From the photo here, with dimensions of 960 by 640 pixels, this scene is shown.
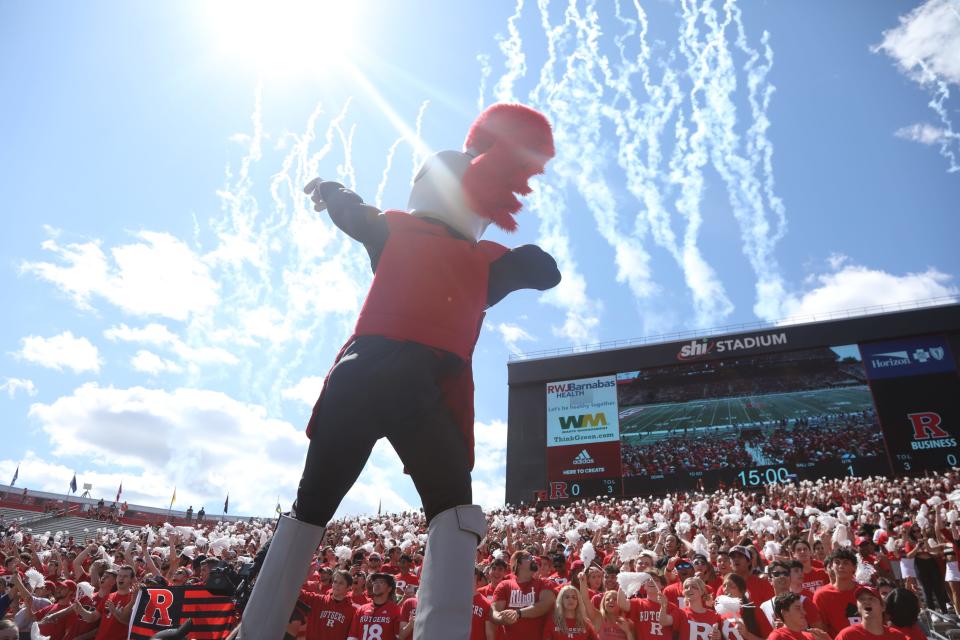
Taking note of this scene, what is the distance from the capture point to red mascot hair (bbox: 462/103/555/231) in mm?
2127

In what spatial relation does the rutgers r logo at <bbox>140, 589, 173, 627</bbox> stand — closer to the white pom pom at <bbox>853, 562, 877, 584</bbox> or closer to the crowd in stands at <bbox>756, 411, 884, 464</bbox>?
the white pom pom at <bbox>853, 562, 877, 584</bbox>

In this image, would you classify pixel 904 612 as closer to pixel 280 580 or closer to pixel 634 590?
pixel 634 590

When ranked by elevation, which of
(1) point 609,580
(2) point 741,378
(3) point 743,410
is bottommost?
(1) point 609,580

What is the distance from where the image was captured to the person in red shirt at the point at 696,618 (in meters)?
5.23

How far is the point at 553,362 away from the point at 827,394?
11711mm

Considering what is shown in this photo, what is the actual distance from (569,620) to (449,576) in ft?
14.9

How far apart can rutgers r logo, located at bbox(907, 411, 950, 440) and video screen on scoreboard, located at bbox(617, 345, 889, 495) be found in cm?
120

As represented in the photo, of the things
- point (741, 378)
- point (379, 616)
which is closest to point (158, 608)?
point (379, 616)

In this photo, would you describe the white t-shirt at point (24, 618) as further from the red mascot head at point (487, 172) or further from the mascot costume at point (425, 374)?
the red mascot head at point (487, 172)

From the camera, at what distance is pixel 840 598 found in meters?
5.37

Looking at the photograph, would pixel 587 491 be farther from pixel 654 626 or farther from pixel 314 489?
pixel 314 489

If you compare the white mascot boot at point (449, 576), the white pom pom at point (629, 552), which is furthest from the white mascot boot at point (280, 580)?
the white pom pom at point (629, 552)

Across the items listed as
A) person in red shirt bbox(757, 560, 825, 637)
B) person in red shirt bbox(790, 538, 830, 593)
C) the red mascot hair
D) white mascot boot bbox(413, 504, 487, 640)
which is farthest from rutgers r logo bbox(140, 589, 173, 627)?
person in red shirt bbox(790, 538, 830, 593)

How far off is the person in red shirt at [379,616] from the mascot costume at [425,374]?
474 cm
